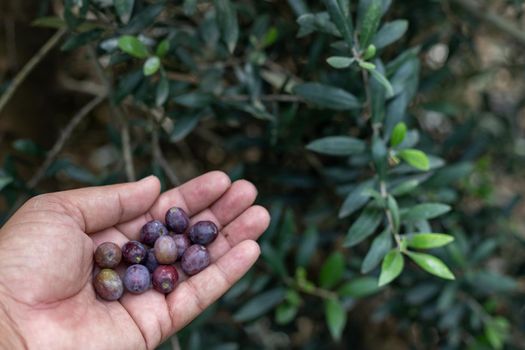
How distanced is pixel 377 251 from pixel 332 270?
1.49 ft

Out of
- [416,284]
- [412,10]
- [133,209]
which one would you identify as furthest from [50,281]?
[412,10]

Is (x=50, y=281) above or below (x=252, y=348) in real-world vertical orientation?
above

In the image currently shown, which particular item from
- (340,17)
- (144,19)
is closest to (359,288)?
(340,17)

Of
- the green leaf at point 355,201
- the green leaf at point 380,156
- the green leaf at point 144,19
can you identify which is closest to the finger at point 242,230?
the green leaf at point 355,201

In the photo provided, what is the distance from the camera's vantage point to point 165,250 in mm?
1566

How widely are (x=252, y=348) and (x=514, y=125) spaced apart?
53.6 inches

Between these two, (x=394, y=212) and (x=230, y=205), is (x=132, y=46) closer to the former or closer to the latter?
(x=230, y=205)

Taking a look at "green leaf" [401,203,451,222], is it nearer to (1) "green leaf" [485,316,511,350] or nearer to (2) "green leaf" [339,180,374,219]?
(2) "green leaf" [339,180,374,219]

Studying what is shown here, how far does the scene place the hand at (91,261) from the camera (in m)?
1.31

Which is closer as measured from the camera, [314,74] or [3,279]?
[3,279]

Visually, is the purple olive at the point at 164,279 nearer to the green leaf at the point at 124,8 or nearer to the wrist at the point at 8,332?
the wrist at the point at 8,332

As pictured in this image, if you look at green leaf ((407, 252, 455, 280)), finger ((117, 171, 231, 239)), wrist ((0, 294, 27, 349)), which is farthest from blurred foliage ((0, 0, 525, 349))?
wrist ((0, 294, 27, 349))

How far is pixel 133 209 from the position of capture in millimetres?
1569

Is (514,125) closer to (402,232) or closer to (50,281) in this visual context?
(402,232)
